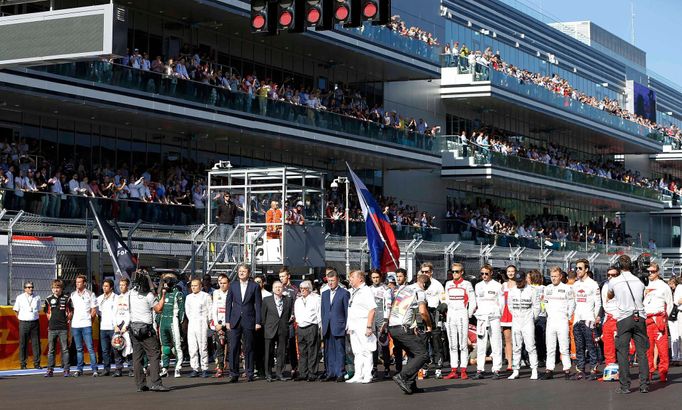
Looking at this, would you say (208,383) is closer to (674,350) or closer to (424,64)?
(674,350)

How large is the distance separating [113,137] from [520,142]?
28.6m

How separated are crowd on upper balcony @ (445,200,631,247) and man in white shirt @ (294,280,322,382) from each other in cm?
2945

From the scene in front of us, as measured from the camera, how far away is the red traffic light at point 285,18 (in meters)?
17.4

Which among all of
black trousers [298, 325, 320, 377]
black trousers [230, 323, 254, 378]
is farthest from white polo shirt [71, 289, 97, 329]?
black trousers [298, 325, 320, 377]

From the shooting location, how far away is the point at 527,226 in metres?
57.8

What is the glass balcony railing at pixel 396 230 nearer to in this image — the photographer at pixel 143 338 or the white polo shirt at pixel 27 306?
the white polo shirt at pixel 27 306

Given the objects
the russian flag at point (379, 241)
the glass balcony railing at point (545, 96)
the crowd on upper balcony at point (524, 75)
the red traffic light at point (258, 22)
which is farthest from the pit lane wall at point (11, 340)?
the crowd on upper balcony at point (524, 75)

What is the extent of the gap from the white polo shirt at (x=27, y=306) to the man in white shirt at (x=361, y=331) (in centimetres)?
614

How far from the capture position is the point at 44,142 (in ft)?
113

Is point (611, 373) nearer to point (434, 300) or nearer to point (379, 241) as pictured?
point (434, 300)

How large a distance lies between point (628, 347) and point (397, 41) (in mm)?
Answer: 29872

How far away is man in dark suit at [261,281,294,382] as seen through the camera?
21.0 metres

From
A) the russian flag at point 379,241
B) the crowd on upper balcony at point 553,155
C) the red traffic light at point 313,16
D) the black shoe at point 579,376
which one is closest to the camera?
the red traffic light at point 313,16

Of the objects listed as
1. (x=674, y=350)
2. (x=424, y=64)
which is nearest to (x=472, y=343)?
(x=674, y=350)
